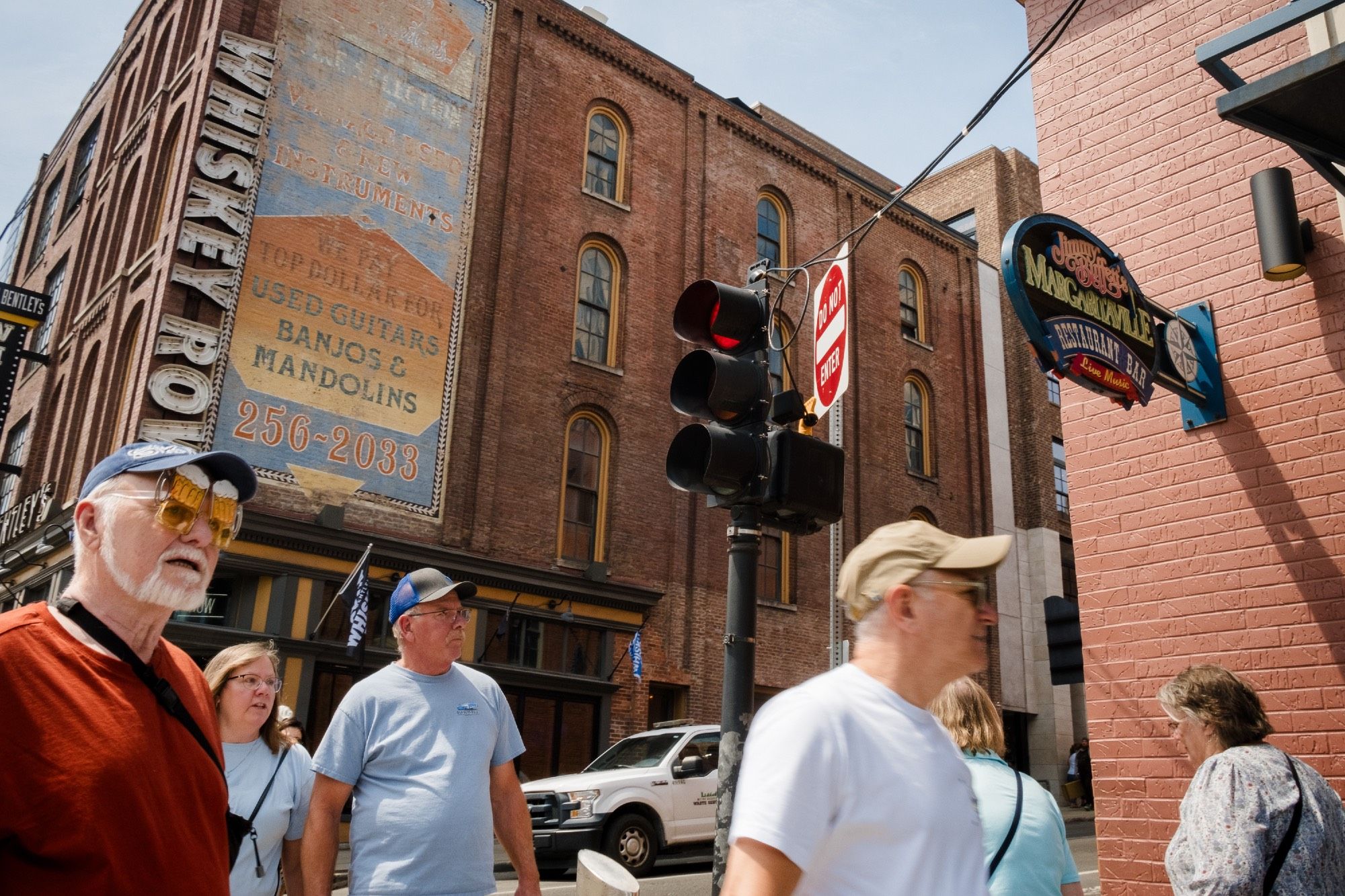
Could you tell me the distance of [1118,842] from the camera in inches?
249

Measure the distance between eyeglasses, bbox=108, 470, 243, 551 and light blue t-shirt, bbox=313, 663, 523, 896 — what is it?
1353 millimetres

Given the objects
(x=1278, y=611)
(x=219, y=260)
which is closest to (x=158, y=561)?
(x=1278, y=611)

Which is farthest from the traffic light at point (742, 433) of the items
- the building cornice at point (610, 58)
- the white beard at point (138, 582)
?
the building cornice at point (610, 58)

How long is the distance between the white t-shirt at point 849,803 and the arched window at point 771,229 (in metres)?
23.0

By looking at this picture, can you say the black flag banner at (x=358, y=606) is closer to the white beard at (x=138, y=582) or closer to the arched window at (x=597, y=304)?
the arched window at (x=597, y=304)

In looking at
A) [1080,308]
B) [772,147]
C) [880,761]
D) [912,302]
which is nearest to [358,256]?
[772,147]

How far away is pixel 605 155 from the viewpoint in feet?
72.6

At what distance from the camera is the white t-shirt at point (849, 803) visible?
1.92 m

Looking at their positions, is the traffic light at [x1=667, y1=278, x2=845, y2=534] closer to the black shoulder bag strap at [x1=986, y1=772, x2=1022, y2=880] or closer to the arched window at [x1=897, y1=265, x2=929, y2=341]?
the black shoulder bag strap at [x1=986, y1=772, x2=1022, y2=880]

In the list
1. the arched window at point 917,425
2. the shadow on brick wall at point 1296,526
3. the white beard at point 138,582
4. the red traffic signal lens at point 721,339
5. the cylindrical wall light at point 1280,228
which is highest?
the arched window at point 917,425

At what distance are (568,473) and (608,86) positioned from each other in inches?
335

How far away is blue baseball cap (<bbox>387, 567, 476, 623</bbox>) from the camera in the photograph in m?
4.15

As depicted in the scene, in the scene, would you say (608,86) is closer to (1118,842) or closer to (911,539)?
(1118,842)

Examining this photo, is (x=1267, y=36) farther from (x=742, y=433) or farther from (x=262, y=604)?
(x=262, y=604)
